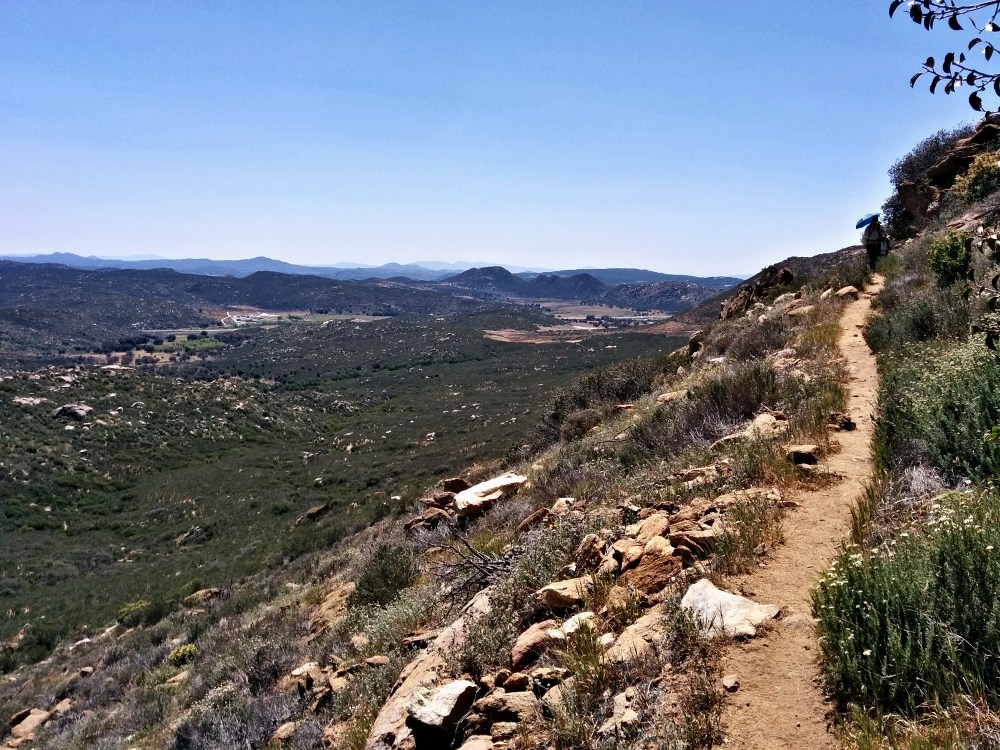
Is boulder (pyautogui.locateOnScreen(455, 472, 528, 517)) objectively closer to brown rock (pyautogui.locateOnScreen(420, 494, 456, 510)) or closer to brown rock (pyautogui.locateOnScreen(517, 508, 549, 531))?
brown rock (pyautogui.locateOnScreen(420, 494, 456, 510))

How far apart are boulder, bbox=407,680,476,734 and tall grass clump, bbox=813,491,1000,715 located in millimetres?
1987

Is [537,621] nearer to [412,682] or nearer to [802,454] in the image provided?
[412,682]

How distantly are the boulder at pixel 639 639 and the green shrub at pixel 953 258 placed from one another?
9469mm

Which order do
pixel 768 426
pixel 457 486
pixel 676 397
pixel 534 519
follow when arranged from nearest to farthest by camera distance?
pixel 768 426, pixel 534 519, pixel 676 397, pixel 457 486

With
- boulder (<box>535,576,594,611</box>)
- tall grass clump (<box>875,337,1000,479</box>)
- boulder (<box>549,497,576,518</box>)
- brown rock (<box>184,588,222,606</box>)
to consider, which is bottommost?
brown rock (<box>184,588,222,606</box>)

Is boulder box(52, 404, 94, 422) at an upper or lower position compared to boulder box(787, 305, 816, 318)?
lower

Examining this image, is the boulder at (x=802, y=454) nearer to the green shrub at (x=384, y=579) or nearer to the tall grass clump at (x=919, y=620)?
the tall grass clump at (x=919, y=620)

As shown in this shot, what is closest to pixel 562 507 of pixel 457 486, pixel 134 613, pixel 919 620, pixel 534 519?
pixel 534 519

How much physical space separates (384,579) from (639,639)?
211 inches

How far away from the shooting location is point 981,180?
17.0m

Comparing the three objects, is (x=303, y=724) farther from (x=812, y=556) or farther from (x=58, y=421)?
(x=58, y=421)

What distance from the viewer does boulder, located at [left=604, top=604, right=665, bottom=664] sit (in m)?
3.19

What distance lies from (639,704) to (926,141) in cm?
3462

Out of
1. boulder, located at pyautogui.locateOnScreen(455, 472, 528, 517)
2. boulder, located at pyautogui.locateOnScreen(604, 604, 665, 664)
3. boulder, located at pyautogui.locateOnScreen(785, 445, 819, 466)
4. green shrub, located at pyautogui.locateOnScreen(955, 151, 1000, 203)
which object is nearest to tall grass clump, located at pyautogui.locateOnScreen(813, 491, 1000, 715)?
boulder, located at pyautogui.locateOnScreen(604, 604, 665, 664)
